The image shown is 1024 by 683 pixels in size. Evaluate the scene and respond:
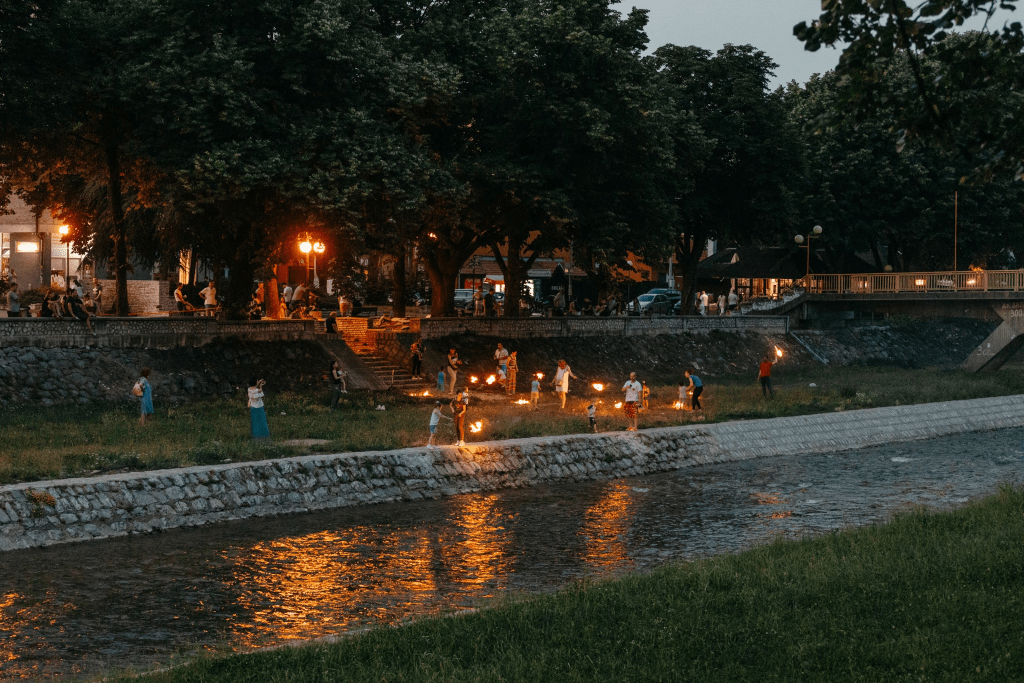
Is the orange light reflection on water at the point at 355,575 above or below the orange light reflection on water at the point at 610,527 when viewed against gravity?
above

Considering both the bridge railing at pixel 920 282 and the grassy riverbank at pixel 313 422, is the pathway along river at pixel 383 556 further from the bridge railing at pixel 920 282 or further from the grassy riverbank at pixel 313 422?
the bridge railing at pixel 920 282

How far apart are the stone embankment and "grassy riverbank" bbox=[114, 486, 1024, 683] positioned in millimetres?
10572

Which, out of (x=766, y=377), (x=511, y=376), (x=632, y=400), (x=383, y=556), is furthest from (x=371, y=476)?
(x=766, y=377)

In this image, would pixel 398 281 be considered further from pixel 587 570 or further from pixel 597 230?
pixel 587 570

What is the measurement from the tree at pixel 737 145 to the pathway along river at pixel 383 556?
31.6 meters

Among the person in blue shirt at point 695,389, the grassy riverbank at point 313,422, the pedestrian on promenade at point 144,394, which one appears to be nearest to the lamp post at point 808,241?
the grassy riverbank at point 313,422

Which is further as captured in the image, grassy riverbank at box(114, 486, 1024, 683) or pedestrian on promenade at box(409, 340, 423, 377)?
pedestrian on promenade at box(409, 340, 423, 377)

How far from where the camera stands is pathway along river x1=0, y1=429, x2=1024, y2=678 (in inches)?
609

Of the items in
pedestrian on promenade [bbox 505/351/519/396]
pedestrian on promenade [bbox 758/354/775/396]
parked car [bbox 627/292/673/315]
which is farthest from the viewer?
parked car [bbox 627/292/673/315]

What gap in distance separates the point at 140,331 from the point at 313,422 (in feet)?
34.1

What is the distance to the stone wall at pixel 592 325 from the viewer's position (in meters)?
49.5

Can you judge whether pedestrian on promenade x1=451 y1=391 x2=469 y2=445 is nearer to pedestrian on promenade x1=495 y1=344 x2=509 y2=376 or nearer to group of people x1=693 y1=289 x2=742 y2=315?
pedestrian on promenade x1=495 y1=344 x2=509 y2=376

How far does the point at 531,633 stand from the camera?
1327 centimetres

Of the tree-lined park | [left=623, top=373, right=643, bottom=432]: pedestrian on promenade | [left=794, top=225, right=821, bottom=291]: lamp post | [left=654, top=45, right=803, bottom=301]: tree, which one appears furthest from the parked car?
[left=623, top=373, right=643, bottom=432]: pedestrian on promenade
